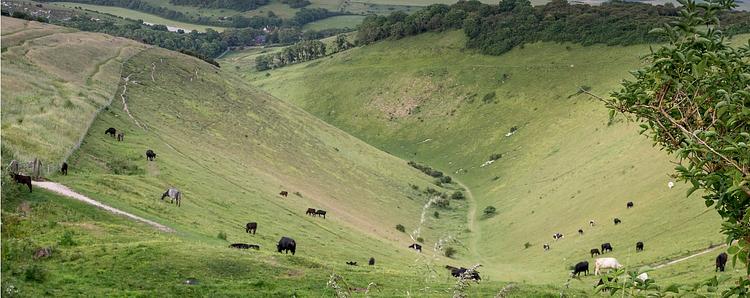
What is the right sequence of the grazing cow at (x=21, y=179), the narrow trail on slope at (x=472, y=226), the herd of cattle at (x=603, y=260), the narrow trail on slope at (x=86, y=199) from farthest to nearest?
the narrow trail on slope at (x=472, y=226) → the herd of cattle at (x=603, y=260) → the narrow trail on slope at (x=86, y=199) → the grazing cow at (x=21, y=179)

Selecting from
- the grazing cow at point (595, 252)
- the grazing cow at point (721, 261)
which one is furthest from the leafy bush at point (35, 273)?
the grazing cow at point (595, 252)

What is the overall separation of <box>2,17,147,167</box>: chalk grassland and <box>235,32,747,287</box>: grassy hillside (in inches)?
1168

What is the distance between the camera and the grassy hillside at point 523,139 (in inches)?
1977

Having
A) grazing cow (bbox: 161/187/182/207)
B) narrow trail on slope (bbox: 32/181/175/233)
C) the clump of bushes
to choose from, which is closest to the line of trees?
the clump of bushes

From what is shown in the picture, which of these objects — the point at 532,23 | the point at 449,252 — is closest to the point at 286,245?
the point at 449,252

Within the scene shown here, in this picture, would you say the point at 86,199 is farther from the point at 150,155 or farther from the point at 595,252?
the point at 595,252

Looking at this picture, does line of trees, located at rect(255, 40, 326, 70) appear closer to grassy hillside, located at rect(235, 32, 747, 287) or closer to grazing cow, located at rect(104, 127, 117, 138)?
grassy hillside, located at rect(235, 32, 747, 287)

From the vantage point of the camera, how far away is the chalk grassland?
3681cm

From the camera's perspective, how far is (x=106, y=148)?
4428cm

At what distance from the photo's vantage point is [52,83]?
182 ft

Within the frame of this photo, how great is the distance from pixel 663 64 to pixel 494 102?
120112mm

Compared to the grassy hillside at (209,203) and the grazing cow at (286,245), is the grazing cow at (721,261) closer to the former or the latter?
the grassy hillside at (209,203)

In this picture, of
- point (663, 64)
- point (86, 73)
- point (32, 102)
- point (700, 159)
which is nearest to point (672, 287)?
point (700, 159)

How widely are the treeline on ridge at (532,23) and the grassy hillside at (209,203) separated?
61.1 meters
